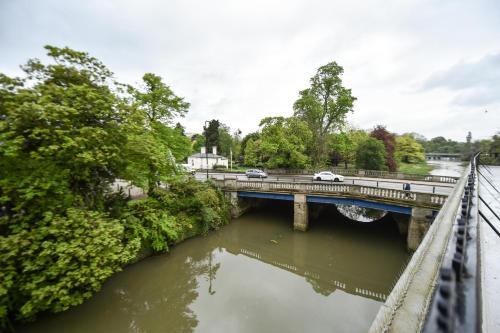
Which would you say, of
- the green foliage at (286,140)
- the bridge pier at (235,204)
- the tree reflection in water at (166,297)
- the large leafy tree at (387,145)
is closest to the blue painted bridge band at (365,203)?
the bridge pier at (235,204)

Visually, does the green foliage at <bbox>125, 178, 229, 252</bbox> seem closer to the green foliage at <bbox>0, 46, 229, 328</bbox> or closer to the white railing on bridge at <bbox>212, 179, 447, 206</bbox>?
the white railing on bridge at <bbox>212, 179, 447, 206</bbox>

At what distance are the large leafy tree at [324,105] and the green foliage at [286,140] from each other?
1176mm

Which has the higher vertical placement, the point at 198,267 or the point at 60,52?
the point at 60,52

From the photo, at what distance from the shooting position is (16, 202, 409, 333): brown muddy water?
7945 mm

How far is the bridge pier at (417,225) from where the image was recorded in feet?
38.9

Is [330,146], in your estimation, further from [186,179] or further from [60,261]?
[60,261]

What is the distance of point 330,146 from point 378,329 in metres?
30.6

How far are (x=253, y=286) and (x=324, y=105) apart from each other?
2437cm

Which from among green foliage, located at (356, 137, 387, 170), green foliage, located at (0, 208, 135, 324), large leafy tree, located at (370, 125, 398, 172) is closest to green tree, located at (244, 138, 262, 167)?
green foliage, located at (356, 137, 387, 170)

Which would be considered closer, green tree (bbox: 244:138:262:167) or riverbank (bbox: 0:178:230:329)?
riverbank (bbox: 0:178:230:329)

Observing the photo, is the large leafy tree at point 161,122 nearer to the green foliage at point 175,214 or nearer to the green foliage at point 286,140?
the green foliage at point 175,214

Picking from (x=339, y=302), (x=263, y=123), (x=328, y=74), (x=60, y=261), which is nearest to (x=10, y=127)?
(x=60, y=261)

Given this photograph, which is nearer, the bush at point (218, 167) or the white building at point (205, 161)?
the bush at point (218, 167)

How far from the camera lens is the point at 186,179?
16.5 meters
